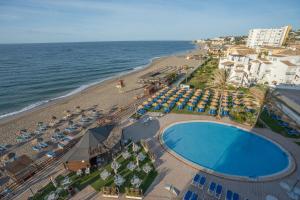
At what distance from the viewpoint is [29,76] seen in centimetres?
5691

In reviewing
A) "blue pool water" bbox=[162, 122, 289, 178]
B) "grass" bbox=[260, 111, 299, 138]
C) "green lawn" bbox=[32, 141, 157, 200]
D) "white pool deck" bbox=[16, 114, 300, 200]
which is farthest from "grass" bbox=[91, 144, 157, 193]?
"grass" bbox=[260, 111, 299, 138]

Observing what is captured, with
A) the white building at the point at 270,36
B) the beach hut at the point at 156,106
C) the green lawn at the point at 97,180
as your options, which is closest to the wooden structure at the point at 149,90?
the beach hut at the point at 156,106

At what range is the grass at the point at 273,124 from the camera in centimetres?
2111

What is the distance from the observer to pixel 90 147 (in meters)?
16.2

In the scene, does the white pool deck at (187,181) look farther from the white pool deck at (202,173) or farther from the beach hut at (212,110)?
the beach hut at (212,110)

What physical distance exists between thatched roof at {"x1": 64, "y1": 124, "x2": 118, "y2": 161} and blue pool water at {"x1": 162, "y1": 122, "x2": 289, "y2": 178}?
689cm

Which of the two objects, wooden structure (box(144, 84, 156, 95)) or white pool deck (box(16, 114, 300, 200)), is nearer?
white pool deck (box(16, 114, 300, 200))

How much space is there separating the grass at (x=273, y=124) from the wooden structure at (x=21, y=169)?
27.4 metres

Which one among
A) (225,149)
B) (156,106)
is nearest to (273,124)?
(225,149)

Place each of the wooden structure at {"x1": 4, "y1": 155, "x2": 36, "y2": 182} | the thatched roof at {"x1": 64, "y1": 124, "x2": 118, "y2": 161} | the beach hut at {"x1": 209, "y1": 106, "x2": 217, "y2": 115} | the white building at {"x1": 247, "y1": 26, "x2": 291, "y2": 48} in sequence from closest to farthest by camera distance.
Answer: the wooden structure at {"x1": 4, "y1": 155, "x2": 36, "y2": 182} → the thatched roof at {"x1": 64, "y1": 124, "x2": 118, "y2": 161} → the beach hut at {"x1": 209, "y1": 106, "x2": 217, "y2": 115} → the white building at {"x1": 247, "y1": 26, "x2": 291, "y2": 48}

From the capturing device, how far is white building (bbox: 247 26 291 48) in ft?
321

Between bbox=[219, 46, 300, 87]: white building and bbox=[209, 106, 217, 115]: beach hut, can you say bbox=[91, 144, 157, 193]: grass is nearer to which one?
bbox=[209, 106, 217, 115]: beach hut

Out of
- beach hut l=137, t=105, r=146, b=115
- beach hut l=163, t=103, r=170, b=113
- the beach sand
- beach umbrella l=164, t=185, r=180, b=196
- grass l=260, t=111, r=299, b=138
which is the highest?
beach umbrella l=164, t=185, r=180, b=196

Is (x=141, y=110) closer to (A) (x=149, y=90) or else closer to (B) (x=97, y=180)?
(A) (x=149, y=90)
